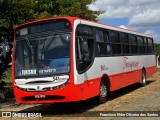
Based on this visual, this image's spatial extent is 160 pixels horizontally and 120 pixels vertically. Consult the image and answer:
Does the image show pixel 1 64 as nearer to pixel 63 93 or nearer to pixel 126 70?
pixel 126 70

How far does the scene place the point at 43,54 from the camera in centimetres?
1202

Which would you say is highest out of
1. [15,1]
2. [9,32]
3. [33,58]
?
[15,1]

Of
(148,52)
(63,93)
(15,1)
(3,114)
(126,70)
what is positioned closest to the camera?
(63,93)

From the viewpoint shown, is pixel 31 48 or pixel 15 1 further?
pixel 15 1

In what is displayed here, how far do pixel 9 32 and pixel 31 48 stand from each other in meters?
4.52

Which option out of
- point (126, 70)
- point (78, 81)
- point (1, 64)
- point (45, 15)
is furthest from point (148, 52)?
point (78, 81)

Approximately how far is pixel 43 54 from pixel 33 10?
7403 mm

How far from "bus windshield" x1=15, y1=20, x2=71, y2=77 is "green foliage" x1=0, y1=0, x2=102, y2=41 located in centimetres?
337

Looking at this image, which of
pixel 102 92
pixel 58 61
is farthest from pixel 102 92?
pixel 58 61

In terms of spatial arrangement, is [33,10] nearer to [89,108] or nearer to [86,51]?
[86,51]

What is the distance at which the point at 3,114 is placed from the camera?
12648mm

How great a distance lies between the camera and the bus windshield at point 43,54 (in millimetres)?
11766

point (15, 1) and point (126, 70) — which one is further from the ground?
point (15, 1)

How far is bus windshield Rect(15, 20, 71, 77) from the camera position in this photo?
38.6ft
